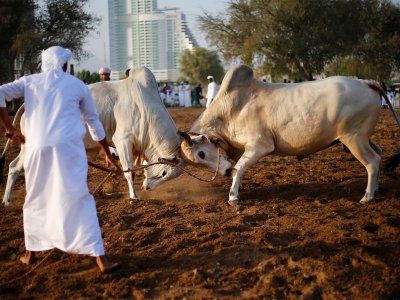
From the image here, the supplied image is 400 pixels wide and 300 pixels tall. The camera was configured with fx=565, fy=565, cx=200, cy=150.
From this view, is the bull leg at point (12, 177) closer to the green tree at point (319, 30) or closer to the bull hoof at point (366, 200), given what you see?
the bull hoof at point (366, 200)

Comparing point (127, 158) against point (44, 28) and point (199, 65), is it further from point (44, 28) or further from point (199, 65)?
point (199, 65)

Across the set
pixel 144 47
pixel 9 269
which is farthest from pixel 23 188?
pixel 144 47

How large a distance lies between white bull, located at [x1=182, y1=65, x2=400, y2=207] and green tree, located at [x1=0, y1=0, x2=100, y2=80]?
63.0 ft

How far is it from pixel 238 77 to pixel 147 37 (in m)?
57.7

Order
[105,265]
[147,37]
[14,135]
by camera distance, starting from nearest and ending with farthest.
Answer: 1. [105,265]
2. [14,135]
3. [147,37]

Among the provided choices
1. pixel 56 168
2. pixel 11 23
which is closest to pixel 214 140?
pixel 56 168

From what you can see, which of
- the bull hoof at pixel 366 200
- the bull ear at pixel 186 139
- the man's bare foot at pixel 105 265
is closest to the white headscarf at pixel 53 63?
the man's bare foot at pixel 105 265

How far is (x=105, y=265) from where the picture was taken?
416 cm

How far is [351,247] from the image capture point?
4488 millimetres

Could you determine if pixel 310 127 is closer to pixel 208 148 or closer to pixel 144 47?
pixel 208 148

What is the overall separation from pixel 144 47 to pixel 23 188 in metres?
56.6

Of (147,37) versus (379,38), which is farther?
(147,37)

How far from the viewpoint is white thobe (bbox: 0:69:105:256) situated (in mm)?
4031

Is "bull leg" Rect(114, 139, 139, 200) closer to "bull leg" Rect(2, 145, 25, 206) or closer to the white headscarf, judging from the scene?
"bull leg" Rect(2, 145, 25, 206)
